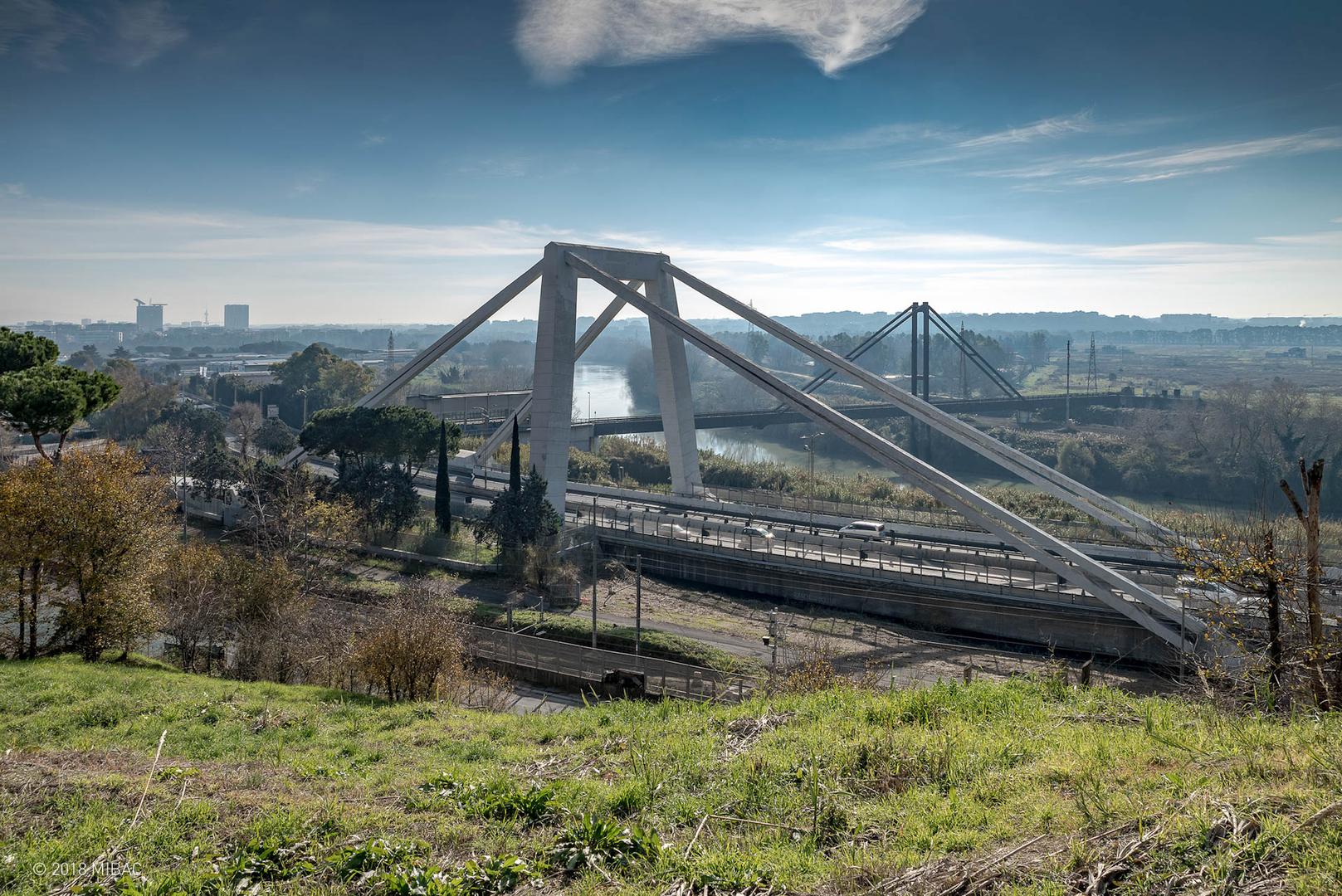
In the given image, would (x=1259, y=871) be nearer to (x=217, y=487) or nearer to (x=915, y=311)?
(x=217, y=487)

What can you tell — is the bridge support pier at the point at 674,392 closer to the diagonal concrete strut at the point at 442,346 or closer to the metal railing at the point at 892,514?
the metal railing at the point at 892,514

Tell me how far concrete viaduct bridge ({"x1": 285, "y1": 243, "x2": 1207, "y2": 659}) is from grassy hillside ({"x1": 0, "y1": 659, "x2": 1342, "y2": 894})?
602 inches

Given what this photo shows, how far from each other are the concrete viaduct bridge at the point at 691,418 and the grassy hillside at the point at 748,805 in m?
15.3

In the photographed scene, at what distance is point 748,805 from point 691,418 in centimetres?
3374

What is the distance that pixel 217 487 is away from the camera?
40125 millimetres

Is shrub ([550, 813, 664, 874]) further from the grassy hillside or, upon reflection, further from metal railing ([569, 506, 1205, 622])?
metal railing ([569, 506, 1205, 622])

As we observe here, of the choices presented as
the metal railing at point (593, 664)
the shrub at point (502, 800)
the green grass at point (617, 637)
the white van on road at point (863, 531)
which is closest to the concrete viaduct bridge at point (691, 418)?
the white van on road at point (863, 531)

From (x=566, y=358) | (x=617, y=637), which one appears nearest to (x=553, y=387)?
(x=566, y=358)

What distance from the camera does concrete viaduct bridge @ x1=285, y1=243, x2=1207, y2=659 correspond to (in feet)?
77.4

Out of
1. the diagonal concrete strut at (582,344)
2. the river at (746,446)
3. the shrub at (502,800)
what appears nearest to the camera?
the shrub at (502,800)

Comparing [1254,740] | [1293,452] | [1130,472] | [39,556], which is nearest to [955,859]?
[1254,740]

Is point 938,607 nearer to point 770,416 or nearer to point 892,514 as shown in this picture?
point 892,514

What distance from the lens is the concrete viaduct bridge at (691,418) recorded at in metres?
23.6

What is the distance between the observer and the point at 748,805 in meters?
7.00
